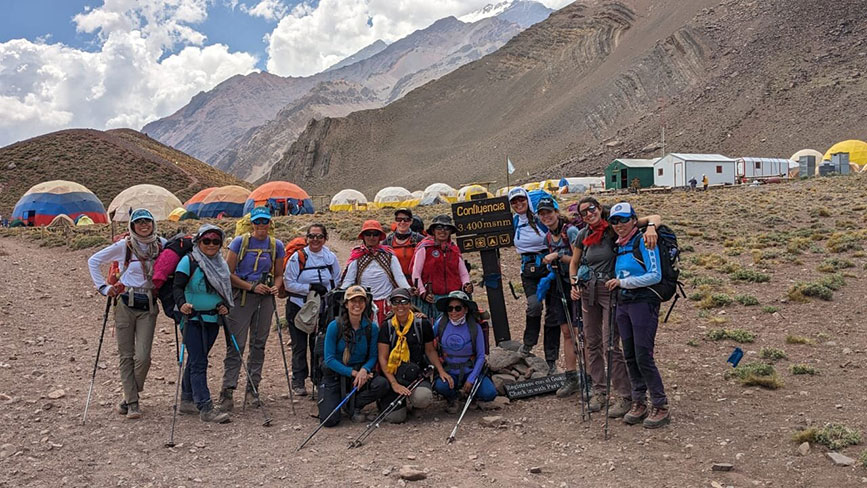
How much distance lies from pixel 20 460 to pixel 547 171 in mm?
76073

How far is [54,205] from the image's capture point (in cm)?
3497

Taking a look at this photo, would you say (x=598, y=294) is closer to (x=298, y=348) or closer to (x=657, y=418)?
(x=657, y=418)

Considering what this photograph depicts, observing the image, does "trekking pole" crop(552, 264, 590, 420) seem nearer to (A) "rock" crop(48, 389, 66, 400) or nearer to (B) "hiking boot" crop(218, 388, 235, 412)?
(B) "hiking boot" crop(218, 388, 235, 412)

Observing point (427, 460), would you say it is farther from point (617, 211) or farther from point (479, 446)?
point (617, 211)

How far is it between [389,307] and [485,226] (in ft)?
5.58

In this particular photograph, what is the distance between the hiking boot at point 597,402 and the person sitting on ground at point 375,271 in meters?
2.16

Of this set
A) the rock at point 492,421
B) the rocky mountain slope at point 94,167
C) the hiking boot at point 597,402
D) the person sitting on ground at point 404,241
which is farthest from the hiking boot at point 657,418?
the rocky mountain slope at point 94,167

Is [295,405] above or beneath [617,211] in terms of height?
beneath

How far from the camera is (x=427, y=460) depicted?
4.92m

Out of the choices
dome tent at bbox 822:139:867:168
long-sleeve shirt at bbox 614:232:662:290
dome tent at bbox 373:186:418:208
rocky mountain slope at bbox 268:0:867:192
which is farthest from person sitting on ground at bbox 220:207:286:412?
rocky mountain slope at bbox 268:0:867:192

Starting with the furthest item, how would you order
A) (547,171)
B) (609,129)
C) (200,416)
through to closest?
(609,129)
(547,171)
(200,416)

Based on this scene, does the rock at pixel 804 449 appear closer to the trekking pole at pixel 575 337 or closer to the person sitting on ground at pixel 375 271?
the trekking pole at pixel 575 337

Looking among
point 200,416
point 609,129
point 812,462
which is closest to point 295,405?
point 200,416

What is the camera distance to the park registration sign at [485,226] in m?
7.30
